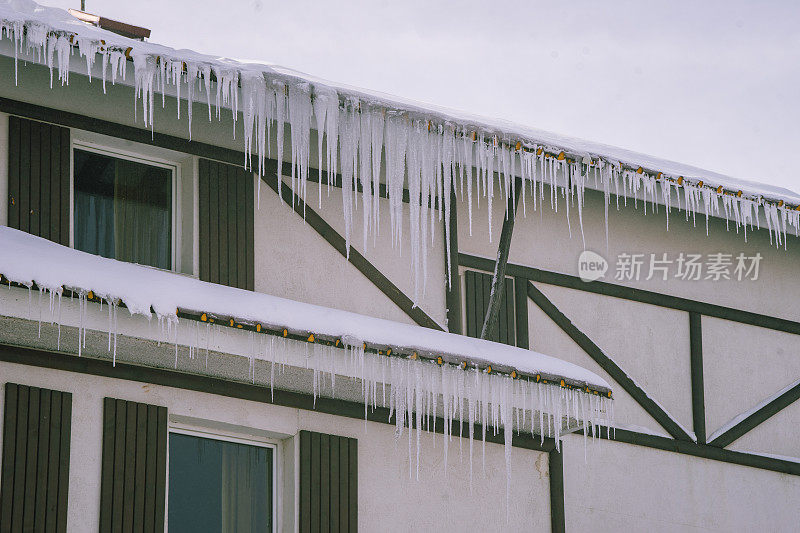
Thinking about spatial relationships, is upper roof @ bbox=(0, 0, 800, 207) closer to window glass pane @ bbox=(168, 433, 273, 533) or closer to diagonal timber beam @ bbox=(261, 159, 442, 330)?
diagonal timber beam @ bbox=(261, 159, 442, 330)

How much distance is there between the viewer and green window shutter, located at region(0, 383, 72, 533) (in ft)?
29.7

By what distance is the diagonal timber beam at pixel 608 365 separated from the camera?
12141 mm

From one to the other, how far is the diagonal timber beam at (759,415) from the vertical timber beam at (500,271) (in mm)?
2516

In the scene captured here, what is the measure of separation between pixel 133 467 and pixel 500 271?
11.1ft

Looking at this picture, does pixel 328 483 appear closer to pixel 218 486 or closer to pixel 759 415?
pixel 218 486

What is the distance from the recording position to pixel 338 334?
9.75m

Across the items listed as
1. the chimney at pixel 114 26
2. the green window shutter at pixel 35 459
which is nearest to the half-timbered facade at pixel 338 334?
the green window shutter at pixel 35 459

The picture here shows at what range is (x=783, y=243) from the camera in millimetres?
13609

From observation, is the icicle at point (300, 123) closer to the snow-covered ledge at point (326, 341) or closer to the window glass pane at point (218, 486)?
the snow-covered ledge at point (326, 341)

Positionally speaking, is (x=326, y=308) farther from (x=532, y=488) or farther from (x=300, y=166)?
(x=532, y=488)

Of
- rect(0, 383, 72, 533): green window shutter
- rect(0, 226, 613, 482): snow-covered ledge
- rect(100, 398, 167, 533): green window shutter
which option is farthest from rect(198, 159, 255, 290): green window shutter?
rect(0, 383, 72, 533): green window shutter

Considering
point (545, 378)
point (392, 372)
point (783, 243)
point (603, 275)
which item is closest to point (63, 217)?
point (392, 372)

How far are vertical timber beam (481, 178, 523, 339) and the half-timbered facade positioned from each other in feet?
0.09

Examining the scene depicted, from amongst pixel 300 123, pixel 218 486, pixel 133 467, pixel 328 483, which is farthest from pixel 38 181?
pixel 328 483
